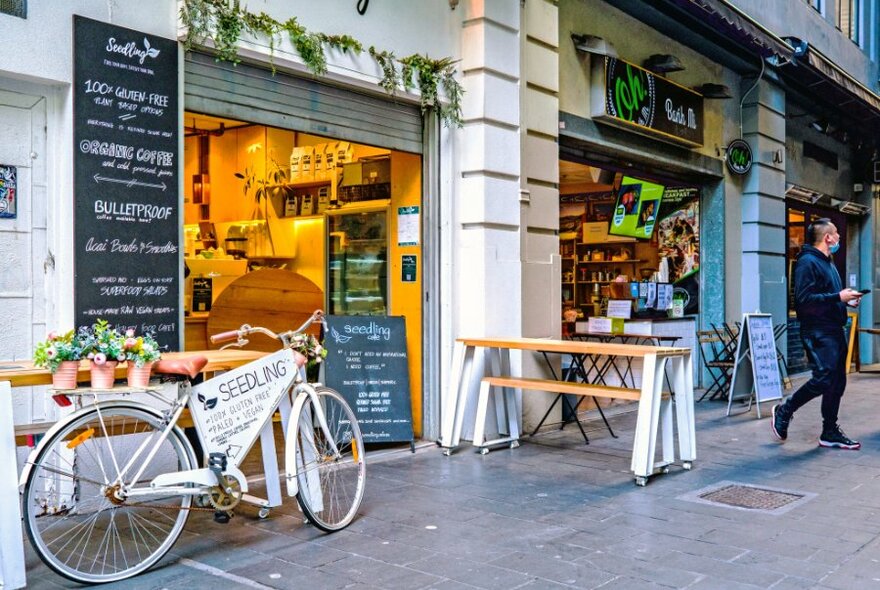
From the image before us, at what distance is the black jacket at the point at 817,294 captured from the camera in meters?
7.54

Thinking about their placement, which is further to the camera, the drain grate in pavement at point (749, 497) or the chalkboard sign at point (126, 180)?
the drain grate in pavement at point (749, 497)

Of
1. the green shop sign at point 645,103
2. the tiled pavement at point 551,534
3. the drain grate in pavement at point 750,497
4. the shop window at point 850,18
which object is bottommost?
the drain grate in pavement at point 750,497

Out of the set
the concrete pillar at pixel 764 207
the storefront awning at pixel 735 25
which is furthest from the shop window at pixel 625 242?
the storefront awning at pixel 735 25

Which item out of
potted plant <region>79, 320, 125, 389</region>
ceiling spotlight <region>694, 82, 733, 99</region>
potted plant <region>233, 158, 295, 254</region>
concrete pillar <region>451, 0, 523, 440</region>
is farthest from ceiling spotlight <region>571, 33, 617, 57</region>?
potted plant <region>79, 320, 125, 389</region>

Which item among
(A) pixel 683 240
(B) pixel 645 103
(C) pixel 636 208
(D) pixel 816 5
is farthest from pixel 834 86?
(B) pixel 645 103

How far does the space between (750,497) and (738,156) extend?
777 centimetres

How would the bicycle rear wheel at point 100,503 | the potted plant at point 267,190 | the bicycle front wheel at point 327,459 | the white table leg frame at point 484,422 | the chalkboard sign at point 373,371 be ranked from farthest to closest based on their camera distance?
the potted plant at point 267,190 → the white table leg frame at point 484,422 → the chalkboard sign at point 373,371 → the bicycle front wheel at point 327,459 → the bicycle rear wheel at point 100,503

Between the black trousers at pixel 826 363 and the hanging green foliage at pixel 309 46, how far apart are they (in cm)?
356

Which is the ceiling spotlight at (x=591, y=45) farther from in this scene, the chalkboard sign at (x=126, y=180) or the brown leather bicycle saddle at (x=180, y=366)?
the brown leather bicycle saddle at (x=180, y=366)

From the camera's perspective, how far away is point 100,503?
4320mm

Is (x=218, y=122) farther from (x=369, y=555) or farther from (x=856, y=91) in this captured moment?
(x=856, y=91)

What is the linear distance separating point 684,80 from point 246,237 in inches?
236

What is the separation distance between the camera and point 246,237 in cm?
1070

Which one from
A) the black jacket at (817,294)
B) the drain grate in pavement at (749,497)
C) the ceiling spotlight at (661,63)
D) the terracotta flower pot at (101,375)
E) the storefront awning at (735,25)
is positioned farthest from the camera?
the ceiling spotlight at (661,63)
